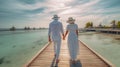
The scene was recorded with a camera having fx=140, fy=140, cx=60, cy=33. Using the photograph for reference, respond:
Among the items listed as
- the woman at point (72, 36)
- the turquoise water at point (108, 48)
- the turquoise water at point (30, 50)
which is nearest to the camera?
the woman at point (72, 36)

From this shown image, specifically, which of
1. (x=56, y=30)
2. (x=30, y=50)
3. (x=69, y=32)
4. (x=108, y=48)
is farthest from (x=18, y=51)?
(x=69, y=32)

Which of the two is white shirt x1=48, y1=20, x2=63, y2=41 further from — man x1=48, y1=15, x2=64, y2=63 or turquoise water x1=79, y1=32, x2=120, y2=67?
turquoise water x1=79, y1=32, x2=120, y2=67

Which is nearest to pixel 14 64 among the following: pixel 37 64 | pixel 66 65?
pixel 37 64

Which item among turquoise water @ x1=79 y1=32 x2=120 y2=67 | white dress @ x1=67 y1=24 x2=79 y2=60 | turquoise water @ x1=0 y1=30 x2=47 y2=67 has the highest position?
white dress @ x1=67 y1=24 x2=79 y2=60

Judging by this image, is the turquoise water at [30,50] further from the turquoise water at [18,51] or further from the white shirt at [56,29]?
the white shirt at [56,29]

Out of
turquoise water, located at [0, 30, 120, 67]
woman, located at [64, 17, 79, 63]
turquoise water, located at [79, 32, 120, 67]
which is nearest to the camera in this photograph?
woman, located at [64, 17, 79, 63]

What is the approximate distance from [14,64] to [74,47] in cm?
595

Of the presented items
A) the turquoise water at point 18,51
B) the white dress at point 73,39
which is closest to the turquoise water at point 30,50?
the turquoise water at point 18,51

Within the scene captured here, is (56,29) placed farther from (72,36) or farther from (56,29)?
(72,36)

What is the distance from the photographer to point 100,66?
5004 millimetres

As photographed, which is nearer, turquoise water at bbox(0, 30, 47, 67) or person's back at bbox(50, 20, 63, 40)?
person's back at bbox(50, 20, 63, 40)

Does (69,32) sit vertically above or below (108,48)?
above

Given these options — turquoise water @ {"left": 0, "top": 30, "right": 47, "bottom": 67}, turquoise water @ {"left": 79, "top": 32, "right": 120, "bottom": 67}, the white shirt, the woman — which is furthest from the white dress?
turquoise water @ {"left": 0, "top": 30, "right": 47, "bottom": 67}

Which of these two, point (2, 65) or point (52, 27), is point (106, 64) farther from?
point (2, 65)
